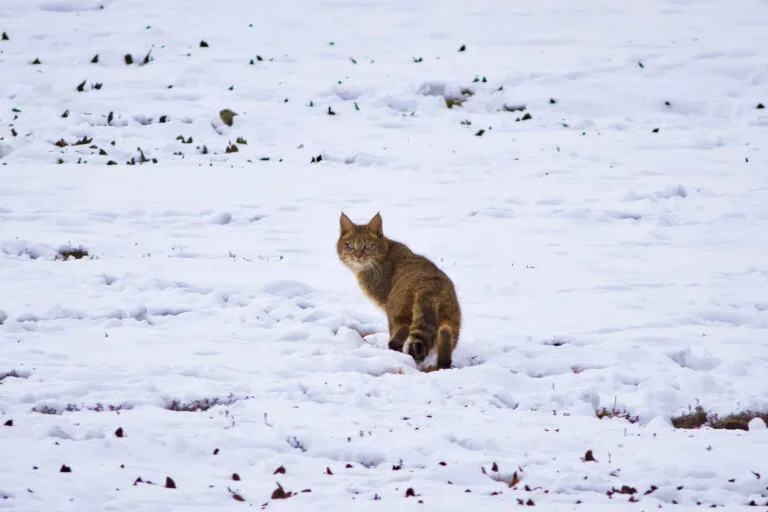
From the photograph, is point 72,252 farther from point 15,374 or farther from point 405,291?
point 405,291

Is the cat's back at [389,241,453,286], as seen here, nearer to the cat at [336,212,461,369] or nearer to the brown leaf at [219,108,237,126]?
the cat at [336,212,461,369]

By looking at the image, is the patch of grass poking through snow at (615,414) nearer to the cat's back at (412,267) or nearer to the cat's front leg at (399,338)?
the cat's front leg at (399,338)

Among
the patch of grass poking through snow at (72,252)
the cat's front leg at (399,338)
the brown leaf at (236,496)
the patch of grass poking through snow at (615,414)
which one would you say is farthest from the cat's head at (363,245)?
the brown leaf at (236,496)

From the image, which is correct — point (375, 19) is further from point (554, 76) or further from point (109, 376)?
point (109, 376)

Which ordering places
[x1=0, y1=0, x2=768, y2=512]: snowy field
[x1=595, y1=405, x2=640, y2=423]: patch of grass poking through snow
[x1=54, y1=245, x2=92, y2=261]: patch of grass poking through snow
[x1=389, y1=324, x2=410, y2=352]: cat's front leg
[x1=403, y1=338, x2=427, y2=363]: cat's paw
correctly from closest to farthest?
[x1=0, y1=0, x2=768, y2=512]: snowy field → [x1=595, y1=405, x2=640, y2=423]: patch of grass poking through snow → [x1=403, y1=338, x2=427, y2=363]: cat's paw → [x1=389, y1=324, x2=410, y2=352]: cat's front leg → [x1=54, y1=245, x2=92, y2=261]: patch of grass poking through snow

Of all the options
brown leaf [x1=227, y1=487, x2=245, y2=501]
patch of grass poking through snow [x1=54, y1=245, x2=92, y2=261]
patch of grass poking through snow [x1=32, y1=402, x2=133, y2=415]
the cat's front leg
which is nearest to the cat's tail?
the cat's front leg

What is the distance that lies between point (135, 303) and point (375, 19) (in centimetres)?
2534

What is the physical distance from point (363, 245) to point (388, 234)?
18.0 ft

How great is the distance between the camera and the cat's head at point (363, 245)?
11422 millimetres

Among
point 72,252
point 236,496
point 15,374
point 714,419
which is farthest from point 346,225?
point 236,496

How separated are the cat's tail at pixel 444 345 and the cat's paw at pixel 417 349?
158 mm

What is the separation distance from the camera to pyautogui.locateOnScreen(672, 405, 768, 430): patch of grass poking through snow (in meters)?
8.29

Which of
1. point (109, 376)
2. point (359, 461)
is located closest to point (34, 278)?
point (109, 376)

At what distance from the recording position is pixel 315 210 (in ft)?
59.2
